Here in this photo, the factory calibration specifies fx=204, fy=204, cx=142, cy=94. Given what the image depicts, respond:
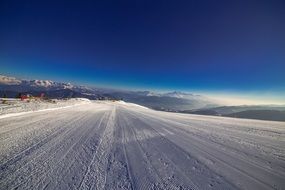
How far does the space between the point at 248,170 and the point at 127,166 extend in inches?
132

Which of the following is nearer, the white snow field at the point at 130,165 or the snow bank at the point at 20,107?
the white snow field at the point at 130,165

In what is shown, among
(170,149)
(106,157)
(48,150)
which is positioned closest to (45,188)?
(106,157)

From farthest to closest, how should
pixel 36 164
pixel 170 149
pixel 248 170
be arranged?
pixel 170 149 < pixel 248 170 < pixel 36 164

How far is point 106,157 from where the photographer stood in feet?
20.6

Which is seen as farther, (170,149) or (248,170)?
(170,149)

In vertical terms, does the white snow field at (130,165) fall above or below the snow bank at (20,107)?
below

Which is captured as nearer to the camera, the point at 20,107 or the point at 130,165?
the point at 130,165

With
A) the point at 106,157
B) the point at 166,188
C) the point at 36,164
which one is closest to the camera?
the point at 166,188

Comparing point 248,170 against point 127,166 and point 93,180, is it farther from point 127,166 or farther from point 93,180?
point 93,180

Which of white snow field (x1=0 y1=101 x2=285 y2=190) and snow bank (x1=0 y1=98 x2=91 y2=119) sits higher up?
snow bank (x1=0 y1=98 x2=91 y2=119)

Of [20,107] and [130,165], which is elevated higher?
[20,107]

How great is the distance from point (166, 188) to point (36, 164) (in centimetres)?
342

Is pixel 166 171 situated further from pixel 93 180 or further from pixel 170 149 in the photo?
pixel 170 149

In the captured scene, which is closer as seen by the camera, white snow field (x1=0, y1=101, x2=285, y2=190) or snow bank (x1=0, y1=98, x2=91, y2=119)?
white snow field (x1=0, y1=101, x2=285, y2=190)
